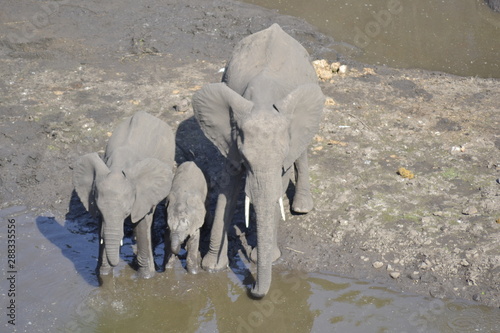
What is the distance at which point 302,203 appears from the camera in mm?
8812

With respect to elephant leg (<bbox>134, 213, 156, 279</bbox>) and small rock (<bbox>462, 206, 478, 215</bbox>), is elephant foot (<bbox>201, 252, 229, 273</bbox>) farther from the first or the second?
small rock (<bbox>462, 206, 478, 215</bbox>)

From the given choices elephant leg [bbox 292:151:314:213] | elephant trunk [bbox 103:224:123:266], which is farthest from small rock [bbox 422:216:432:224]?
elephant trunk [bbox 103:224:123:266]

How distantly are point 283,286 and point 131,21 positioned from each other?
25.0 feet

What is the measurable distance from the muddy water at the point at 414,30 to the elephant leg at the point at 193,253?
5.92 meters

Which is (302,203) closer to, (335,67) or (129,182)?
(129,182)

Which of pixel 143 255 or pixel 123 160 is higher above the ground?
pixel 123 160

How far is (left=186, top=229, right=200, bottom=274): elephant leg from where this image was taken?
806 cm

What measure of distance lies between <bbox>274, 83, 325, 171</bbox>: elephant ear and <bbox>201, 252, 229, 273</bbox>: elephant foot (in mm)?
1476

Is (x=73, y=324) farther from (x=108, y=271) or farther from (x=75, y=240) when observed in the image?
(x=75, y=240)

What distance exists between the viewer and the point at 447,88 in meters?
11.6

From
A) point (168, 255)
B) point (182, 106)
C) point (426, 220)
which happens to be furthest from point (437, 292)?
point (182, 106)

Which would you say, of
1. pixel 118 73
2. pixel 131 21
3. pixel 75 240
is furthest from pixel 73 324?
pixel 131 21

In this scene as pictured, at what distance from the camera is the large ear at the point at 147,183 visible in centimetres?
745

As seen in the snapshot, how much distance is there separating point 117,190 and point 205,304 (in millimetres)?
1664
